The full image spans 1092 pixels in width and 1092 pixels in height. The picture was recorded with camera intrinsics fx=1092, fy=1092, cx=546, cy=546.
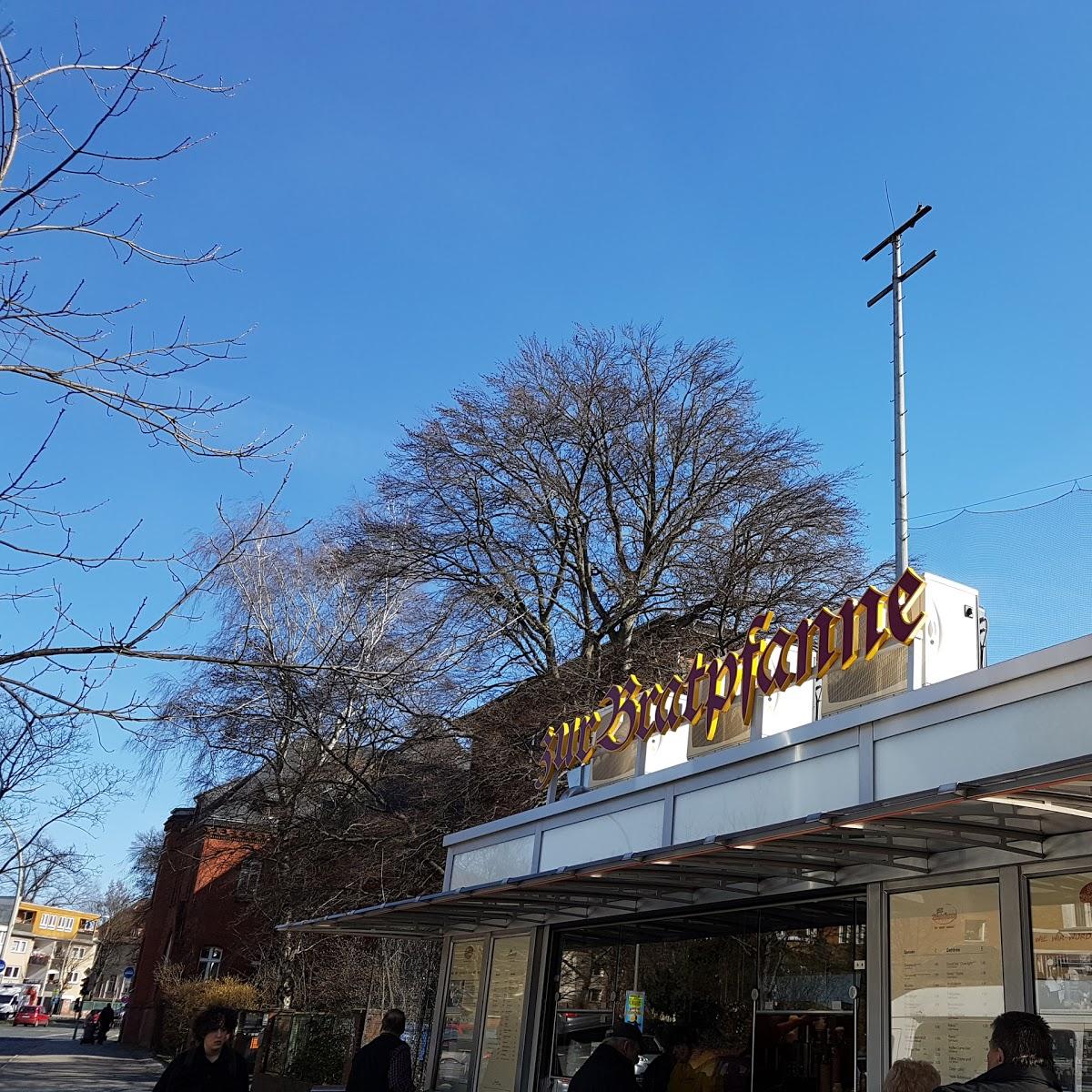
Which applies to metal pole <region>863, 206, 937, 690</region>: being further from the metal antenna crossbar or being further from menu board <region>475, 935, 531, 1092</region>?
menu board <region>475, 935, 531, 1092</region>

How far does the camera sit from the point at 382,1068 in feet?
31.1

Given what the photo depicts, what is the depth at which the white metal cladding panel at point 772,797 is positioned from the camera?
923cm

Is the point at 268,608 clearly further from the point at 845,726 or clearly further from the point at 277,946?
the point at 845,726

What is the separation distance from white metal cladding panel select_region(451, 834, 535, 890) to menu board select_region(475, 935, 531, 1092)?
85cm

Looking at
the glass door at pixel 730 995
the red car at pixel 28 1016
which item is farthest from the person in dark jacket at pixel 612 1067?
the red car at pixel 28 1016

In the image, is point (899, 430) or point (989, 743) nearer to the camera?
point (989, 743)

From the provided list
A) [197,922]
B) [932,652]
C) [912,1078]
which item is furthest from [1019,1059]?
[197,922]

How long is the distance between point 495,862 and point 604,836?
294 cm

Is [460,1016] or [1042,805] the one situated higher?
[1042,805]

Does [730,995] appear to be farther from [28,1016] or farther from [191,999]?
[28,1016]

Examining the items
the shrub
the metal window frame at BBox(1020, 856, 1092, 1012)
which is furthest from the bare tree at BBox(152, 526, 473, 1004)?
the metal window frame at BBox(1020, 856, 1092, 1012)

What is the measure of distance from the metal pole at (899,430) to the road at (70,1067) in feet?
60.6

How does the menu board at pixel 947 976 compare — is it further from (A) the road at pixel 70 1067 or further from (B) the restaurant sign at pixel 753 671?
(A) the road at pixel 70 1067

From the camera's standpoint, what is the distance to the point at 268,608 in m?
28.3
